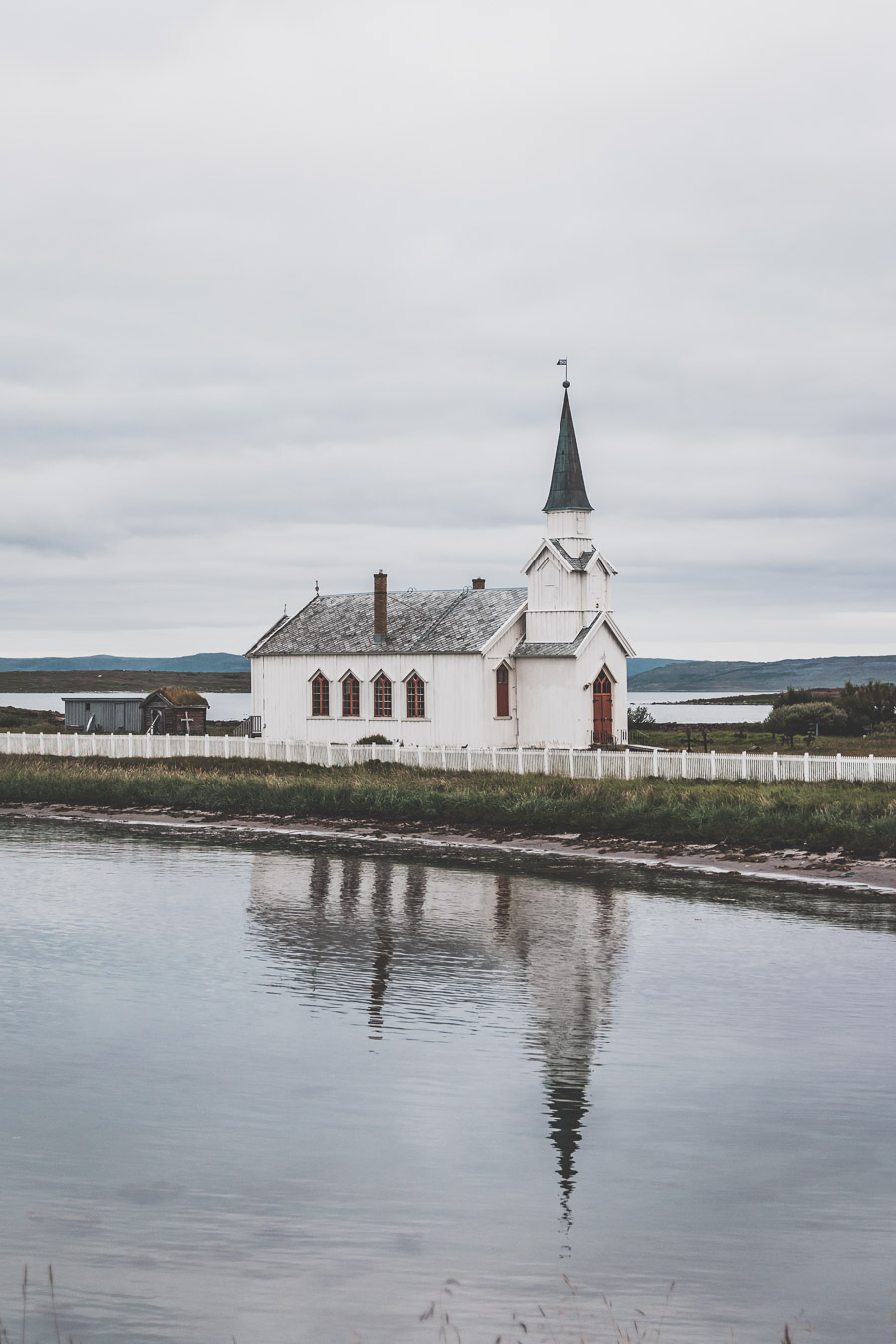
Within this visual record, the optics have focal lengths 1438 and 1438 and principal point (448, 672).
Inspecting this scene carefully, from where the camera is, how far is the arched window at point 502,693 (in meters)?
47.3

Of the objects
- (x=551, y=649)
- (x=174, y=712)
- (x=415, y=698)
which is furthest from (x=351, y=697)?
(x=174, y=712)

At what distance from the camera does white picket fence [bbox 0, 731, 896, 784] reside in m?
35.1

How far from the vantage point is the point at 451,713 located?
47.1m

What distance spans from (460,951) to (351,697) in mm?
30379

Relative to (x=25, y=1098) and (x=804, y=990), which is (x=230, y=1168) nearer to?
(x=25, y=1098)

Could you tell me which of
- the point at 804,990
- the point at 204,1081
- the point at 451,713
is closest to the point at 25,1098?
the point at 204,1081

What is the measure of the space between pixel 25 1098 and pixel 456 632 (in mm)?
36140

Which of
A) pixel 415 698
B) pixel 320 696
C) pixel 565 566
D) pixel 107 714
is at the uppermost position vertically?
pixel 565 566

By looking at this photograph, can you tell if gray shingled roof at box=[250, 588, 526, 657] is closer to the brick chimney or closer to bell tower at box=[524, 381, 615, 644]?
the brick chimney

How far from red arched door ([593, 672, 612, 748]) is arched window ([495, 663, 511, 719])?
2885 mm

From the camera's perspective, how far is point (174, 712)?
62.3 metres

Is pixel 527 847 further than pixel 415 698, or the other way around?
pixel 415 698

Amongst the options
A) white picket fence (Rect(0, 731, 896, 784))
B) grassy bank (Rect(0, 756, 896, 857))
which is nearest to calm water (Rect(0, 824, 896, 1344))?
grassy bank (Rect(0, 756, 896, 857))

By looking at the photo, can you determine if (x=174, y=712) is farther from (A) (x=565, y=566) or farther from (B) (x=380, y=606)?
(A) (x=565, y=566)
